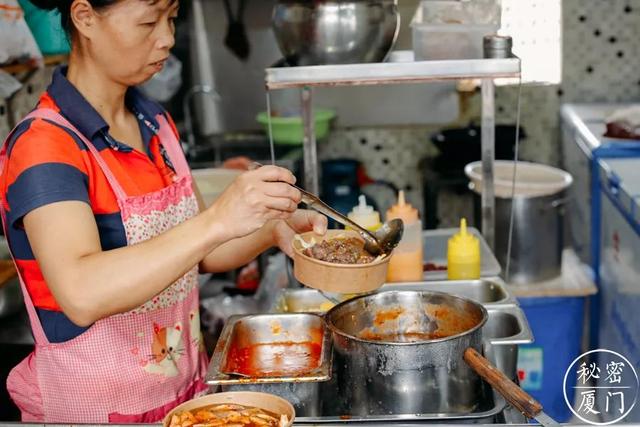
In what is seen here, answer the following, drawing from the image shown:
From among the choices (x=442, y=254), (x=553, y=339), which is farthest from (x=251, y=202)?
(x=553, y=339)

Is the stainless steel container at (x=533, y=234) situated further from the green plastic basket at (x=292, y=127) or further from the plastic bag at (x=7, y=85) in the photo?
the plastic bag at (x=7, y=85)

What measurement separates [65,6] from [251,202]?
0.65 m

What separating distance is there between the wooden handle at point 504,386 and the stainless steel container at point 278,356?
31 centimetres

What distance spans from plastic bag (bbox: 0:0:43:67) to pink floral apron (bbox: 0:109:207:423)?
153cm

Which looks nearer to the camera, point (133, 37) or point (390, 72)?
point (133, 37)

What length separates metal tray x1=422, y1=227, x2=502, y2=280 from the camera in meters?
2.81

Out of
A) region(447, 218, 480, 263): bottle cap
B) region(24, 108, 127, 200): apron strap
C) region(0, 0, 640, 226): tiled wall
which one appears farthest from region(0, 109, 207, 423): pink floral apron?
region(0, 0, 640, 226): tiled wall

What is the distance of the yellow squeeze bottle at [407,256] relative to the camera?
271 cm

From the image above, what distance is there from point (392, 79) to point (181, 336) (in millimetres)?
989

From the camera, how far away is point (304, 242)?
6.77 ft

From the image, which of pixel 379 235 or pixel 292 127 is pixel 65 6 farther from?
pixel 292 127

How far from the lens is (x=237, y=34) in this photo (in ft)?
19.6

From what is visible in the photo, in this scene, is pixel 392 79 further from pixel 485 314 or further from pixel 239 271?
pixel 239 271

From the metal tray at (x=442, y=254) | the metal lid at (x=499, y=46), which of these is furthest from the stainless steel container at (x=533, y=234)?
the metal lid at (x=499, y=46)
